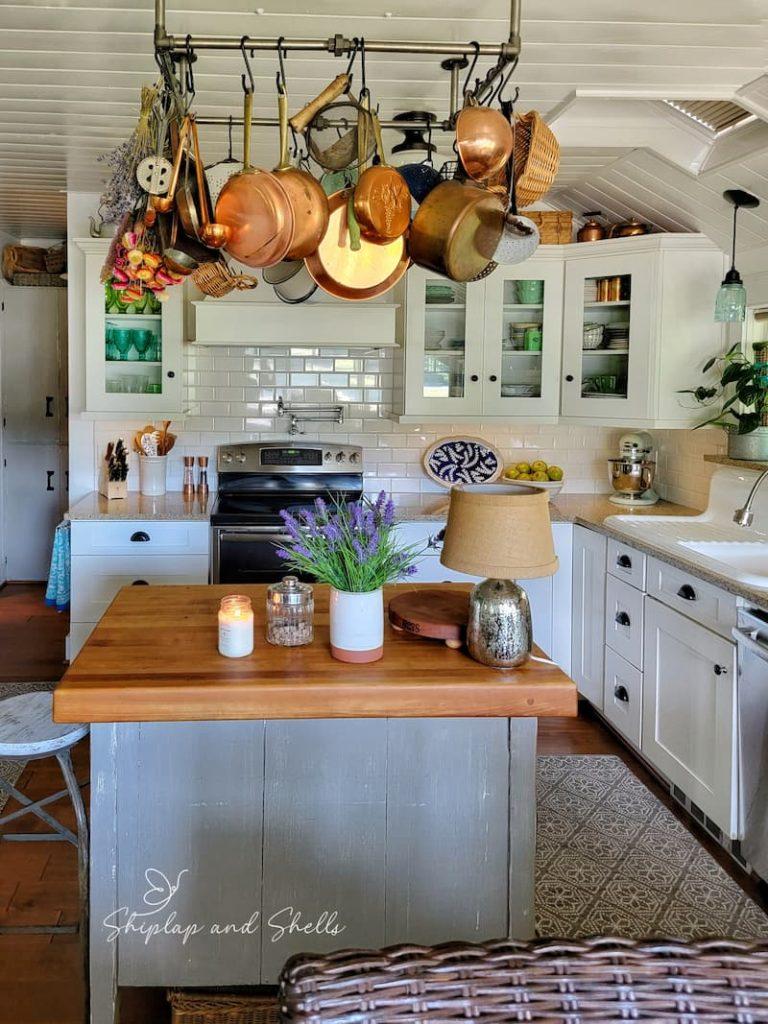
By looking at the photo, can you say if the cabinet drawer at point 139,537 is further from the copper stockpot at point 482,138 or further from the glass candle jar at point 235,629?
the copper stockpot at point 482,138

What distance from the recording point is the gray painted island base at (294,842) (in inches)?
74.0

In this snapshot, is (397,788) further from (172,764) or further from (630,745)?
(630,745)

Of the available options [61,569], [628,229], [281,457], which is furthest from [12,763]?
[628,229]

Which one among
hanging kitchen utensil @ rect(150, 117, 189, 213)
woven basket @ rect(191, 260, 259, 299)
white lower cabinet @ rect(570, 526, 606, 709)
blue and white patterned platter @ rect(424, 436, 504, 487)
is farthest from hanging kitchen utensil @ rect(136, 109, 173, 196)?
blue and white patterned platter @ rect(424, 436, 504, 487)

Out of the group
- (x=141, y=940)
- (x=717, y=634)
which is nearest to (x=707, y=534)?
(x=717, y=634)

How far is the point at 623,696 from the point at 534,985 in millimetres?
2971

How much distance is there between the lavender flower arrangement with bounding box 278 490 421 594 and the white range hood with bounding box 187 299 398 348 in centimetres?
249

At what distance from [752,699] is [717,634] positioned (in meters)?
0.26

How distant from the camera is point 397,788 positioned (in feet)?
6.36

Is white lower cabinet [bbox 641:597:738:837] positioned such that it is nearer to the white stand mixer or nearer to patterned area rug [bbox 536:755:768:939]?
patterned area rug [bbox 536:755:768:939]

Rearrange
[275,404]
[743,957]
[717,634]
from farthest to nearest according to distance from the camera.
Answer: [275,404] → [717,634] → [743,957]

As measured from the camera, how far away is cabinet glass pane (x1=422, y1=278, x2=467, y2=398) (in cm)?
440

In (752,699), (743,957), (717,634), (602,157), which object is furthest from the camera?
(602,157)

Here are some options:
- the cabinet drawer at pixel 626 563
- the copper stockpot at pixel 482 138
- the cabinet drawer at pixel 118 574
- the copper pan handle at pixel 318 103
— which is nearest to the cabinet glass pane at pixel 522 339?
the cabinet drawer at pixel 626 563
